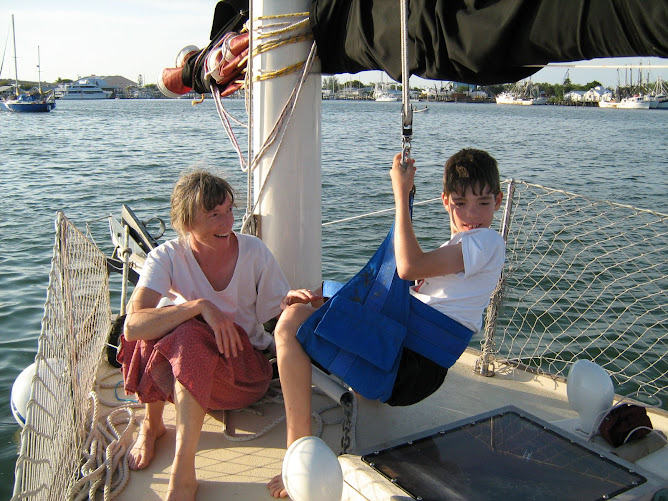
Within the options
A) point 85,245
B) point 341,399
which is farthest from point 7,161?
point 341,399

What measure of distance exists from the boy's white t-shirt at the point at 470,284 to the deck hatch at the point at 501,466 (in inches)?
16.7

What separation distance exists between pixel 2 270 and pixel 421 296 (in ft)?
23.0

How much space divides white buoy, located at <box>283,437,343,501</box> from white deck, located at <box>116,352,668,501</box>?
0.20 metres

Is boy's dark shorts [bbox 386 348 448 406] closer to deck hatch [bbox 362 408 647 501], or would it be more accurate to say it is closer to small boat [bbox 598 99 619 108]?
deck hatch [bbox 362 408 647 501]

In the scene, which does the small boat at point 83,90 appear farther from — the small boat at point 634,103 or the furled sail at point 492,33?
the furled sail at point 492,33

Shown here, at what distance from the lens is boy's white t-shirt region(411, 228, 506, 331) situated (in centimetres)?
231

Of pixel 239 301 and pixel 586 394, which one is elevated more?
pixel 239 301

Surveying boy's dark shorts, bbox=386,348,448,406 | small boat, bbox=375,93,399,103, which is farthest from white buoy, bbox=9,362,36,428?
small boat, bbox=375,93,399,103

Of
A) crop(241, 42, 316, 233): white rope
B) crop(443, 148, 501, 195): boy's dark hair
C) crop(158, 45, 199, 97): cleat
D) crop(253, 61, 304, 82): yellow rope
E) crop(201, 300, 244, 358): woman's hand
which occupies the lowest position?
crop(201, 300, 244, 358): woman's hand

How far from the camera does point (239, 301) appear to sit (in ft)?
9.18

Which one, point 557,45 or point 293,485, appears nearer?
point 557,45

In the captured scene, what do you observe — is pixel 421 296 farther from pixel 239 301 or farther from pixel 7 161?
pixel 7 161

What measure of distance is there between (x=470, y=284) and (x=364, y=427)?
0.89 metres

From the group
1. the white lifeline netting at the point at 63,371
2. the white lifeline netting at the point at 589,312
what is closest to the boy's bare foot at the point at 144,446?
the white lifeline netting at the point at 63,371
